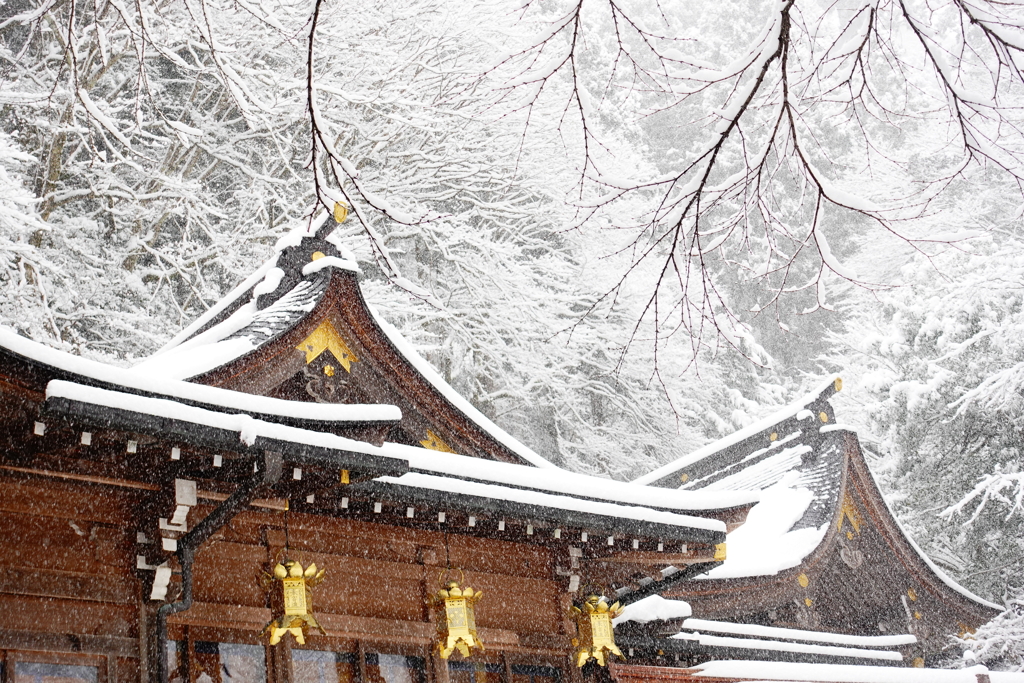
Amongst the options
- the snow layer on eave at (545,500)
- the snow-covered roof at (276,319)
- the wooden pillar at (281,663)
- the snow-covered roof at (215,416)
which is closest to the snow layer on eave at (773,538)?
the snow layer on eave at (545,500)

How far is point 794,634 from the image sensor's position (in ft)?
26.5

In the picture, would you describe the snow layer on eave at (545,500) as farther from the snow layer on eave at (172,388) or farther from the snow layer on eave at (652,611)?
the snow layer on eave at (652,611)

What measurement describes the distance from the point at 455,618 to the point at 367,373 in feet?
5.62

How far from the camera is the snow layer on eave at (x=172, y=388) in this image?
3.88 metres

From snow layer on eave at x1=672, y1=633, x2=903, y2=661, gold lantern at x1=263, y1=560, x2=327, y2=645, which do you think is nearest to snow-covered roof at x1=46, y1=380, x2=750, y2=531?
gold lantern at x1=263, y1=560, x2=327, y2=645

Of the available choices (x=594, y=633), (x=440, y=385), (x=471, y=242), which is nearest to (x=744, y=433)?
(x=594, y=633)

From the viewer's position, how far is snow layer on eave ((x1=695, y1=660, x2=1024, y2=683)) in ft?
21.7

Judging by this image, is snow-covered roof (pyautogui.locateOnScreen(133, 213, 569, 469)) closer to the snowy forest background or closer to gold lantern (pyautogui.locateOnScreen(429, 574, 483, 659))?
gold lantern (pyautogui.locateOnScreen(429, 574, 483, 659))

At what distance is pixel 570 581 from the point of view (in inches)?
263

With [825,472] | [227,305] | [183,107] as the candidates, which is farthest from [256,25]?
[825,472]

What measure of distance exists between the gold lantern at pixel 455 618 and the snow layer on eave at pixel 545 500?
72cm

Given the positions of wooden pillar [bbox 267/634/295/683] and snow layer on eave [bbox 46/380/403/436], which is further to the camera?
wooden pillar [bbox 267/634/295/683]

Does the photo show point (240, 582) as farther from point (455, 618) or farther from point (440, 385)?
point (440, 385)

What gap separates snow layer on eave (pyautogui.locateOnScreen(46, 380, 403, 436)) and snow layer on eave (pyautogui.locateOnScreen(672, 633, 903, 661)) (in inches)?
143
